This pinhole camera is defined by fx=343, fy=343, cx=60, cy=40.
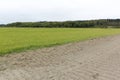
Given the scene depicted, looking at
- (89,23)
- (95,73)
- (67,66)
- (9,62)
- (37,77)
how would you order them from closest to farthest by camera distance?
(37,77) → (95,73) → (67,66) → (9,62) → (89,23)

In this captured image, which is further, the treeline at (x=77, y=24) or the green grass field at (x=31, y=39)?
the treeline at (x=77, y=24)

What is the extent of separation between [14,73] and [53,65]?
2341mm

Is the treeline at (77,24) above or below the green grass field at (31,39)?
below

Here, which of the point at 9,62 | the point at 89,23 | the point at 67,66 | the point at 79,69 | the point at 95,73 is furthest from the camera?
the point at 89,23

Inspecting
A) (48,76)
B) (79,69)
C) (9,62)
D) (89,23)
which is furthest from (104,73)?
(89,23)

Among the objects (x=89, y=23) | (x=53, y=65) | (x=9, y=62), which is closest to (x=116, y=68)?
(x=53, y=65)

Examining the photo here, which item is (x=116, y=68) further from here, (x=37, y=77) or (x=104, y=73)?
(x=37, y=77)

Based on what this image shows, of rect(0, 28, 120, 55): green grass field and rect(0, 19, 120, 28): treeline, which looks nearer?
rect(0, 28, 120, 55): green grass field

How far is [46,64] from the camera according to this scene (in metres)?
13.3

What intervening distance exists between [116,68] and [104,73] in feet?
4.68

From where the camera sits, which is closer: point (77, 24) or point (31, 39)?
point (31, 39)

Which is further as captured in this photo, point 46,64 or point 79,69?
point 46,64

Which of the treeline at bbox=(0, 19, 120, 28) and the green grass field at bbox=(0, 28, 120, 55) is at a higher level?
the green grass field at bbox=(0, 28, 120, 55)

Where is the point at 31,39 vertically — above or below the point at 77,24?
above
